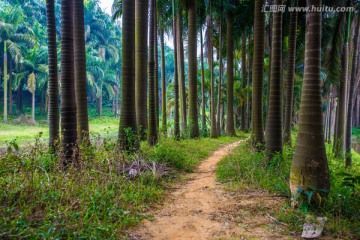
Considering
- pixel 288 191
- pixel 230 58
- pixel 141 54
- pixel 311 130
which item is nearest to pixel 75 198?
pixel 288 191

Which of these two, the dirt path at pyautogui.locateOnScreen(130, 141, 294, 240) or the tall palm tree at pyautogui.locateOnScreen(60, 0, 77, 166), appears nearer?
the dirt path at pyautogui.locateOnScreen(130, 141, 294, 240)

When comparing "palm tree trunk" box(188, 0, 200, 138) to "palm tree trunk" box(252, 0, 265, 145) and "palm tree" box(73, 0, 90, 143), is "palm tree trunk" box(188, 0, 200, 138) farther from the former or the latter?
"palm tree" box(73, 0, 90, 143)

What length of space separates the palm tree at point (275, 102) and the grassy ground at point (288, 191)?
1.61 ft

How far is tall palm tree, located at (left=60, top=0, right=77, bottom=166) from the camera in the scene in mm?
6730

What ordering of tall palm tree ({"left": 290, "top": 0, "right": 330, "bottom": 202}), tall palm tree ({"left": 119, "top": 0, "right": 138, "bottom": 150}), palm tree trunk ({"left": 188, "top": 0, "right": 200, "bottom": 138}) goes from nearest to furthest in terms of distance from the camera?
tall palm tree ({"left": 290, "top": 0, "right": 330, "bottom": 202}) < tall palm tree ({"left": 119, "top": 0, "right": 138, "bottom": 150}) < palm tree trunk ({"left": 188, "top": 0, "right": 200, "bottom": 138})

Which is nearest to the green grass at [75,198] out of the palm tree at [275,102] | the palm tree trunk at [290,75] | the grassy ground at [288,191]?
the grassy ground at [288,191]

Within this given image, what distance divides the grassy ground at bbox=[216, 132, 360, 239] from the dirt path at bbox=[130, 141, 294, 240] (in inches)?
12.6

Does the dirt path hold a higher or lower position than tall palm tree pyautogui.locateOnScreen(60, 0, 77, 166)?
lower

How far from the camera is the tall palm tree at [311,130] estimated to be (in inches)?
198

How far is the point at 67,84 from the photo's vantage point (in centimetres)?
683

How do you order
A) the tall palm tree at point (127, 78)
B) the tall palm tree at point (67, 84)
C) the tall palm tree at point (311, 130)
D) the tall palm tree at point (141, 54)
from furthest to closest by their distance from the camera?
the tall palm tree at point (141, 54) → the tall palm tree at point (127, 78) → the tall palm tree at point (67, 84) → the tall palm tree at point (311, 130)

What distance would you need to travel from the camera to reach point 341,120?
12.5 m

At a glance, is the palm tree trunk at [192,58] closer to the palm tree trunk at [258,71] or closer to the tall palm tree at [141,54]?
the tall palm tree at [141,54]

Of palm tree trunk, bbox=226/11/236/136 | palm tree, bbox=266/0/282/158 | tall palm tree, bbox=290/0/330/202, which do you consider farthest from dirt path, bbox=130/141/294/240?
palm tree trunk, bbox=226/11/236/136
